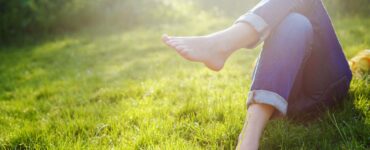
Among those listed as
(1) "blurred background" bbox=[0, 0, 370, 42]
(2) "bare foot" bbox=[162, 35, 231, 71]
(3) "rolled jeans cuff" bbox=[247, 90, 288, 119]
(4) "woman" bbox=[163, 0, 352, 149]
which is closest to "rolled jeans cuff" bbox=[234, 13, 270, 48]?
(4) "woman" bbox=[163, 0, 352, 149]

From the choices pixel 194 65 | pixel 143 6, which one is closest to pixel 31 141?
pixel 194 65

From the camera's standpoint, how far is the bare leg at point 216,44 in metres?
2.07

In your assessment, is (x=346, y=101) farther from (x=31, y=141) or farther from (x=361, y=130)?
(x=31, y=141)

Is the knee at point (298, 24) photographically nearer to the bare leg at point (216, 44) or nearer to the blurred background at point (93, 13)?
the bare leg at point (216, 44)

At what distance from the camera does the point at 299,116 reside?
2398 millimetres

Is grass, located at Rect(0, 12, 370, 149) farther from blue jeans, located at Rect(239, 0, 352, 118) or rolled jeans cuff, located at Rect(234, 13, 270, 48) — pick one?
rolled jeans cuff, located at Rect(234, 13, 270, 48)

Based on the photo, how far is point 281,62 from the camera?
1936mm

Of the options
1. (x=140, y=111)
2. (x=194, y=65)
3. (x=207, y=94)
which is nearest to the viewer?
(x=140, y=111)

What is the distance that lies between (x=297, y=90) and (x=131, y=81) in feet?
7.13

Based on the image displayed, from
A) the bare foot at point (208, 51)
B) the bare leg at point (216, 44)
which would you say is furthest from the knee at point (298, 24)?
the bare foot at point (208, 51)

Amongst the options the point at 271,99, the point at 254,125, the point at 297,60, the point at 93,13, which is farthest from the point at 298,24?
the point at 93,13

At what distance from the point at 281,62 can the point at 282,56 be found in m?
0.03

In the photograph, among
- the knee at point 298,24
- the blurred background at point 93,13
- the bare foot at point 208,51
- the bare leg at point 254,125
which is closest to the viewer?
the bare leg at point 254,125

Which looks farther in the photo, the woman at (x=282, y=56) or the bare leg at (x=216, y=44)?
the bare leg at (x=216, y=44)
